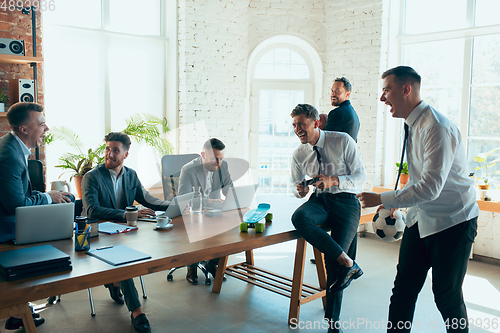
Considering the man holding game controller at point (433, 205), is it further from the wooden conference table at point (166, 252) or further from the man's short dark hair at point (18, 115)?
the man's short dark hair at point (18, 115)

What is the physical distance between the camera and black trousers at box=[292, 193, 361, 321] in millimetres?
2447

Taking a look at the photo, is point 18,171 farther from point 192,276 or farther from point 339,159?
point 339,159

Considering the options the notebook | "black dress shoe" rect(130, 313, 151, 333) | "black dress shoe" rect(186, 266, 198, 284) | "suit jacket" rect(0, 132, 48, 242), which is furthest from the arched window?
the notebook

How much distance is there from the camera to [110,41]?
496 cm

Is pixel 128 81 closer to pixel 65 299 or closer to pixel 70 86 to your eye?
pixel 70 86

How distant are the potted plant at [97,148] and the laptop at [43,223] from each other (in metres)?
2.40

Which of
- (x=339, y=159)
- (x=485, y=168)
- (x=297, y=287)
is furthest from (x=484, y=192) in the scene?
(x=297, y=287)

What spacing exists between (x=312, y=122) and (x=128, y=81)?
3.27 m

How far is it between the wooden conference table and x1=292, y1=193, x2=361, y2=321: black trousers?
107 millimetres

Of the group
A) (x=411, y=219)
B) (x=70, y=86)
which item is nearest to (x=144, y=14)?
(x=70, y=86)

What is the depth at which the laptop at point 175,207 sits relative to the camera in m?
2.61

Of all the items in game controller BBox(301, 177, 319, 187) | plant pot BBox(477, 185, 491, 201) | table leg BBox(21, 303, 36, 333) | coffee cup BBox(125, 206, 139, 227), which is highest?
game controller BBox(301, 177, 319, 187)

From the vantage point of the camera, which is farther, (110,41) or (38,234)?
(110,41)

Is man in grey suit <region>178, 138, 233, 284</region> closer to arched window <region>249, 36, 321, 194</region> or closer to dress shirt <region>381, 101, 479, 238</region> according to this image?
dress shirt <region>381, 101, 479, 238</region>
